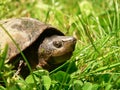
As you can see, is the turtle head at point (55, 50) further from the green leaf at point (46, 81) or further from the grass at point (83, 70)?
the green leaf at point (46, 81)

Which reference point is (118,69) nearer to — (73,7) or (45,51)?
(45,51)

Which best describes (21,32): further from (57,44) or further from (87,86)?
(87,86)

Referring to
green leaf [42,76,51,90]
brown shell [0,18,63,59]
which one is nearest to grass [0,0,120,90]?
green leaf [42,76,51,90]

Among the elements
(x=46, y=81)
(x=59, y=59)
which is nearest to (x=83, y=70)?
(x=59, y=59)

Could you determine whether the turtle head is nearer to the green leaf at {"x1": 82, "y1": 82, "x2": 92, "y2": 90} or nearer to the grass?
the grass

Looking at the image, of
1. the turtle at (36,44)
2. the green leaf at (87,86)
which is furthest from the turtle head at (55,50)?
the green leaf at (87,86)

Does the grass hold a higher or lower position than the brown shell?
lower
